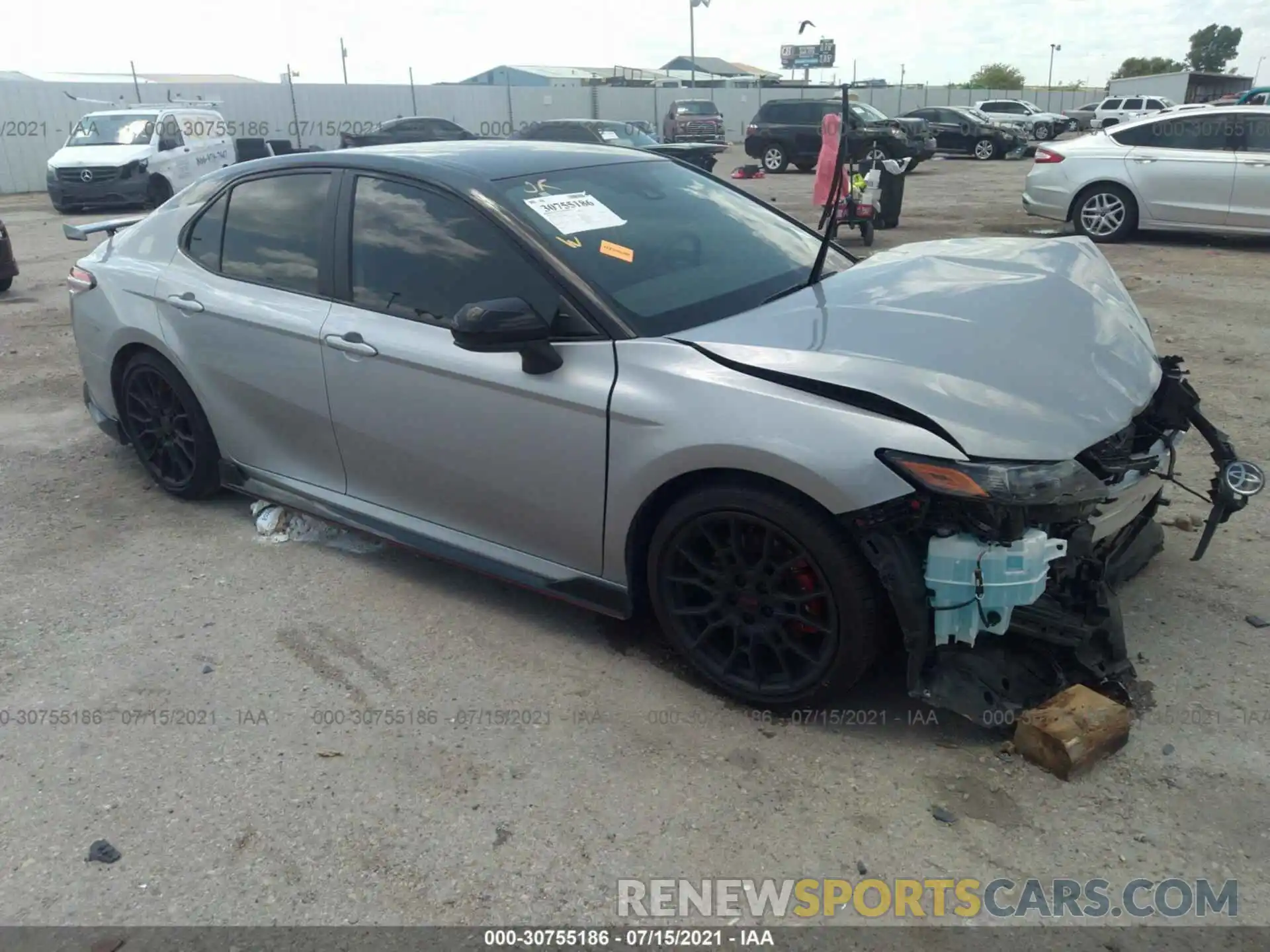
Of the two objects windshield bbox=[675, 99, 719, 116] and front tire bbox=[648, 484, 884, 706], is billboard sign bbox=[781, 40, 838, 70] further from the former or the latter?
front tire bbox=[648, 484, 884, 706]

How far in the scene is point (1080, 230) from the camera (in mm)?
11812

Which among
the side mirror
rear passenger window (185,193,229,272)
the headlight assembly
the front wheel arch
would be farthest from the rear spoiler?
the headlight assembly

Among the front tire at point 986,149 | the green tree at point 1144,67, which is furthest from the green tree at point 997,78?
the front tire at point 986,149

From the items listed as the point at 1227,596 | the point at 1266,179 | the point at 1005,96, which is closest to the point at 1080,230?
the point at 1266,179

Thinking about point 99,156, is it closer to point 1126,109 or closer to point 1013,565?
point 1013,565

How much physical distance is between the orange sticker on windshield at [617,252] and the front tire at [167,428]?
2.12 metres

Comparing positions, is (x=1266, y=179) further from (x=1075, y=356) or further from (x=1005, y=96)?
(x=1005, y=96)

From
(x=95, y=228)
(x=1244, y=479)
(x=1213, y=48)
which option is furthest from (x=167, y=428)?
(x=1213, y=48)

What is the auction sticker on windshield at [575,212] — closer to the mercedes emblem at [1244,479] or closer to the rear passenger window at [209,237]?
the rear passenger window at [209,237]

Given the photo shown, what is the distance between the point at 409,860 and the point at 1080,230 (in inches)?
460

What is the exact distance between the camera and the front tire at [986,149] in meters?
29.4

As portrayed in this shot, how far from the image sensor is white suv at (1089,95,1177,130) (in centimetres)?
3656

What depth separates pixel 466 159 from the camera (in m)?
3.62

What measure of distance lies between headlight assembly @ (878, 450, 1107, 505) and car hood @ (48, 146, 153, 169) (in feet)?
61.6
